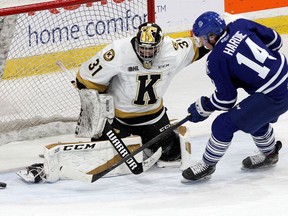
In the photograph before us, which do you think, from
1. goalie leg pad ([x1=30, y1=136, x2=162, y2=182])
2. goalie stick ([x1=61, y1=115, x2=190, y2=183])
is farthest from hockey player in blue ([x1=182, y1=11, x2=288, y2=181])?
goalie leg pad ([x1=30, y1=136, x2=162, y2=182])

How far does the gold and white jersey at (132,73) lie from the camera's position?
5.12 metres

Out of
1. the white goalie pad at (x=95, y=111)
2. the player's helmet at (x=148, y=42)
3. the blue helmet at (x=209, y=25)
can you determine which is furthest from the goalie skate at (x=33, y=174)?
the blue helmet at (x=209, y=25)

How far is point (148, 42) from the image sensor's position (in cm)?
500

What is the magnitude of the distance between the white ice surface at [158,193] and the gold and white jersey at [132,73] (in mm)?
363

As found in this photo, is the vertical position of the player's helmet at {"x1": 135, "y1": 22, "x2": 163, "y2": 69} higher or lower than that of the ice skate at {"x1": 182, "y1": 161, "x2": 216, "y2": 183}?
higher

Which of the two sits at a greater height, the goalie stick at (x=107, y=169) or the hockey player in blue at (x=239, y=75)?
the hockey player in blue at (x=239, y=75)

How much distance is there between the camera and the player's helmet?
16.4 ft

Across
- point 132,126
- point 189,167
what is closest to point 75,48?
point 132,126

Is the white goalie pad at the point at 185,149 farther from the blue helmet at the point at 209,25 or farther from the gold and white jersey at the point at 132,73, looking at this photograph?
the blue helmet at the point at 209,25

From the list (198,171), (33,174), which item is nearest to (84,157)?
(33,174)

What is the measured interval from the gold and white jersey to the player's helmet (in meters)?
0.08

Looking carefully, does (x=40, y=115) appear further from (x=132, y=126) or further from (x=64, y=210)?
(x=64, y=210)

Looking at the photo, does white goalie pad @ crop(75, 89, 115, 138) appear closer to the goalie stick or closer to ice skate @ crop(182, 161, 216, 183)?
the goalie stick

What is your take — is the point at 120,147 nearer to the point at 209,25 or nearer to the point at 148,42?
the point at 148,42
